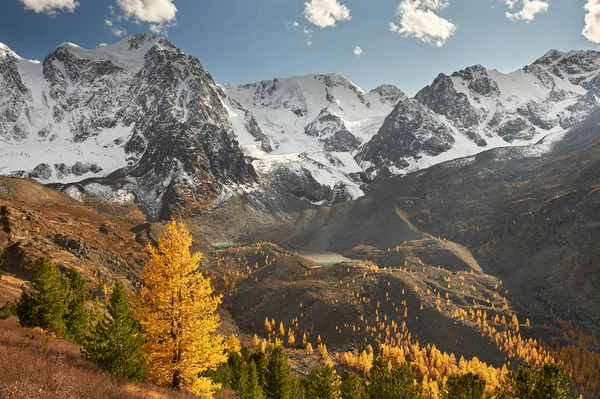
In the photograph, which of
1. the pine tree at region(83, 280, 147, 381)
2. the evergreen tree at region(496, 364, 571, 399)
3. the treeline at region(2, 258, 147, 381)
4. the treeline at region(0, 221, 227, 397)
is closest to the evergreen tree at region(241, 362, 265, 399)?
the treeline at region(2, 258, 147, 381)

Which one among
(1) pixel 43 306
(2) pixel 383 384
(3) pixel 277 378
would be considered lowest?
(3) pixel 277 378

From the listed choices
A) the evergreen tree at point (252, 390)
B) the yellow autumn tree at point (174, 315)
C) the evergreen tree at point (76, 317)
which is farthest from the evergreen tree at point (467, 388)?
the evergreen tree at point (76, 317)

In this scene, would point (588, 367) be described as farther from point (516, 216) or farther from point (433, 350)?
point (516, 216)

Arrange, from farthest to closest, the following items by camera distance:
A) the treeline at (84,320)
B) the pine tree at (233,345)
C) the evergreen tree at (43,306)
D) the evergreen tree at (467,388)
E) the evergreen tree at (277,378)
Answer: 1. the pine tree at (233,345)
2. the evergreen tree at (277,378)
3. the evergreen tree at (467,388)
4. the evergreen tree at (43,306)
5. the treeline at (84,320)

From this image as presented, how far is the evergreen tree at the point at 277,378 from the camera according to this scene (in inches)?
1815

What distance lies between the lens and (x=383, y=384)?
32.2 meters

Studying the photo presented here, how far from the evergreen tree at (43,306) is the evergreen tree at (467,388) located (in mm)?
37175

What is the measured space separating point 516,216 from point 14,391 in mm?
202582

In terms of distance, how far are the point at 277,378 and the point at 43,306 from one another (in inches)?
1099

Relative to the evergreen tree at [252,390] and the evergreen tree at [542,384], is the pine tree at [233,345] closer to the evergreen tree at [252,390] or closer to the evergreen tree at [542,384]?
the evergreen tree at [252,390]

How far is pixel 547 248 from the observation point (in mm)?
145250

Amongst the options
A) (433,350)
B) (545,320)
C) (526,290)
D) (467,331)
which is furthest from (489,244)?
(433,350)

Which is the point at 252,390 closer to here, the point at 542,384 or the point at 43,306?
the point at 43,306

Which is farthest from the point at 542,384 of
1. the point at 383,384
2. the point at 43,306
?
the point at 43,306
